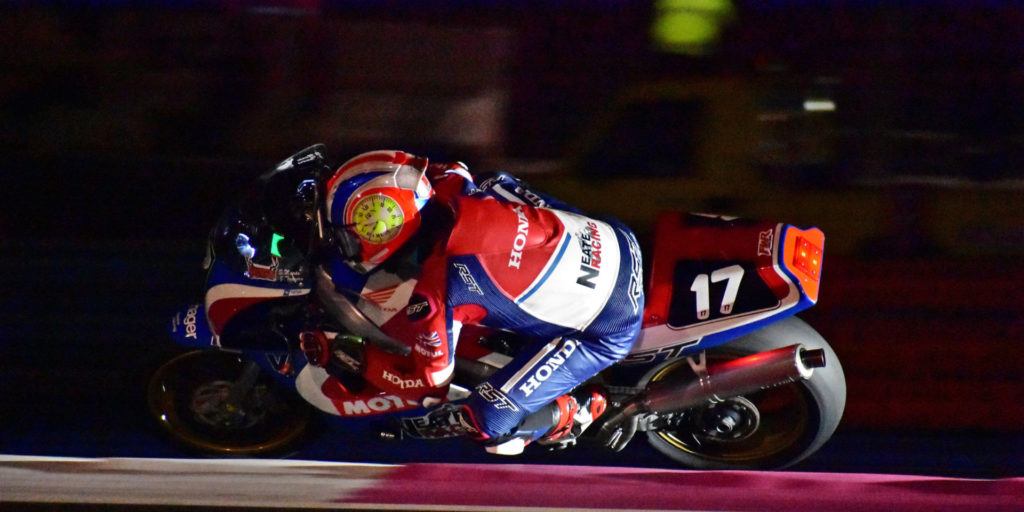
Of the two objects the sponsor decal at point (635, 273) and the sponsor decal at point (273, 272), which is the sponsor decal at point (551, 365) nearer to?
the sponsor decal at point (635, 273)

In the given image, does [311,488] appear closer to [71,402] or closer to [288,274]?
[288,274]

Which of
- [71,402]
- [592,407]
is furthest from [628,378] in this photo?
[71,402]

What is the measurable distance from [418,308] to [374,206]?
0.35 meters

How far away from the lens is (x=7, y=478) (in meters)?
3.13

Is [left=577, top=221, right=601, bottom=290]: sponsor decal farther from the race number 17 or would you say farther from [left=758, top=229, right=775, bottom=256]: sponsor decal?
[left=758, top=229, right=775, bottom=256]: sponsor decal

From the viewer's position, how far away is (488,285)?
3.22 m

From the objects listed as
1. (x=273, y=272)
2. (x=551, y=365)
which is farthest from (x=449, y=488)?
(x=273, y=272)

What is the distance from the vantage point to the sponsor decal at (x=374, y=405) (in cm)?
366

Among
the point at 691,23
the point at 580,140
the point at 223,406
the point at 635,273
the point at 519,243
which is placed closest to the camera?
the point at 519,243

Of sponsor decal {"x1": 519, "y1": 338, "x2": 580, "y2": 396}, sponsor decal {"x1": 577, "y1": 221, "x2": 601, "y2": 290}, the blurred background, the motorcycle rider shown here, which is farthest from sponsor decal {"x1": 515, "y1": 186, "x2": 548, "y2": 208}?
the blurred background

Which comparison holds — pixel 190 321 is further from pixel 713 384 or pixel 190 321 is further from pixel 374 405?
pixel 713 384

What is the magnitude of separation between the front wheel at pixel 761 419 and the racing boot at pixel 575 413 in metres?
0.20

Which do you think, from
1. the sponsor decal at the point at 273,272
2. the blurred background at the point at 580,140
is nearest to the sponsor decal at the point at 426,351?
the sponsor decal at the point at 273,272

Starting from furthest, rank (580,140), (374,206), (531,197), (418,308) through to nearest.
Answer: (580,140) → (531,197) → (418,308) → (374,206)
